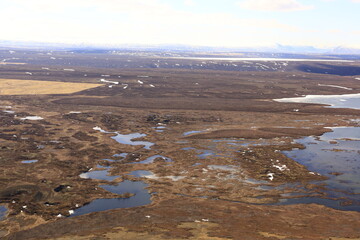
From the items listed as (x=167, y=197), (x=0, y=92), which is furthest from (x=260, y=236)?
(x=0, y=92)

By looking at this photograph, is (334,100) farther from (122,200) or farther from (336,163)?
(122,200)

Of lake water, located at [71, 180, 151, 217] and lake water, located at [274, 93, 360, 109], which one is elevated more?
lake water, located at [274, 93, 360, 109]

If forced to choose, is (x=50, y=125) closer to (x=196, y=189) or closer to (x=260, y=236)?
(x=196, y=189)

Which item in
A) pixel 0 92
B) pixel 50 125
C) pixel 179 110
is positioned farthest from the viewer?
pixel 0 92

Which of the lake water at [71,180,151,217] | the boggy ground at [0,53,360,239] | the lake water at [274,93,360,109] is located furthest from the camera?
the lake water at [274,93,360,109]

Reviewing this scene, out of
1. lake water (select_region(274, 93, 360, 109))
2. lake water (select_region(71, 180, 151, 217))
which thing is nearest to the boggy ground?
lake water (select_region(71, 180, 151, 217))

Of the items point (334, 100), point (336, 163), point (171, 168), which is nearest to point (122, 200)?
point (171, 168)

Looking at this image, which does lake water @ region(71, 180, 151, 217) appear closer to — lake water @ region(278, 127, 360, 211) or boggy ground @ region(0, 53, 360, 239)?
boggy ground @ region(0, 53, 360, 239)

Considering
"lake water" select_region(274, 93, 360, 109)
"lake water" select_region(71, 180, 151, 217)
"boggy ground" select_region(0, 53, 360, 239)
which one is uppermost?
"lake water" select_region(274, 93, 360, 109)
